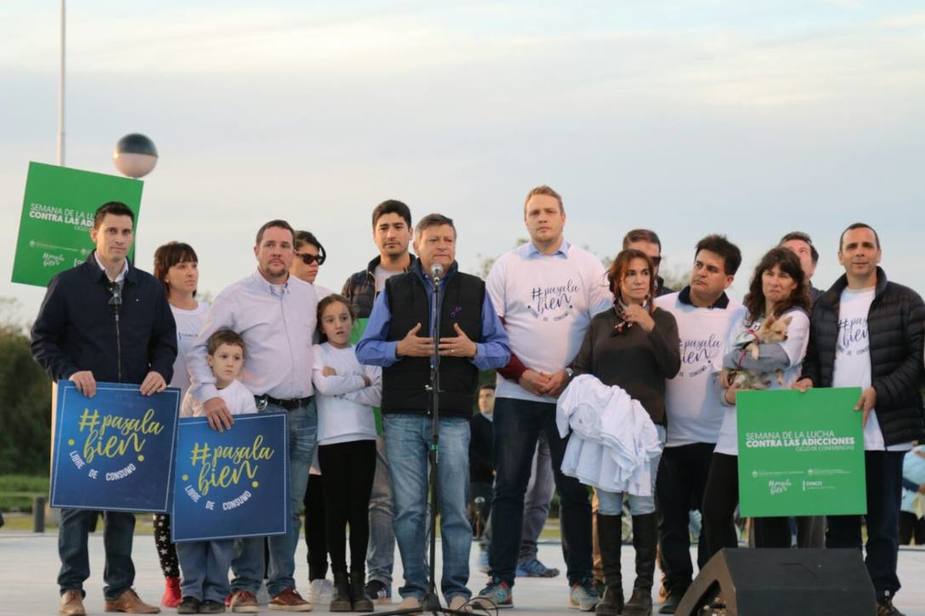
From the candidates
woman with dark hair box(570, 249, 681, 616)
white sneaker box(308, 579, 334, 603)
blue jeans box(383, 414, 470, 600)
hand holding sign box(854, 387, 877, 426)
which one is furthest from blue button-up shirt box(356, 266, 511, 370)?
hand holding sign box(854, 387, 877, 426)

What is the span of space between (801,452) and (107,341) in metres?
3.49

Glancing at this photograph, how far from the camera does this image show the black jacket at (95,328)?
7879mm

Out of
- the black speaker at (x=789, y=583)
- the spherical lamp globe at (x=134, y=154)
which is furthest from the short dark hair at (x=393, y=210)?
the spherical lamp globe at (x=134, y=154)

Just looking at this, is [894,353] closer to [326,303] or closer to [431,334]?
[431,334]

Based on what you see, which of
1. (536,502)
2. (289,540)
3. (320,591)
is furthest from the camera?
(536,502)

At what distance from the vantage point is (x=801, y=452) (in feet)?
25.1

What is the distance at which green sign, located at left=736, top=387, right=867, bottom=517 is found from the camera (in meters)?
7.61

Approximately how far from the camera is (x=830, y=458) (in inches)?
301

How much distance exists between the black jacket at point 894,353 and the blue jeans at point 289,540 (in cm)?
271

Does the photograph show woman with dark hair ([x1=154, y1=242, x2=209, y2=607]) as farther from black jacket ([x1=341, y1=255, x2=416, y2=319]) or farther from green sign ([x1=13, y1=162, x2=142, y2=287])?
black jacket ([x1=341, y1=255, x2=416, y2=319])

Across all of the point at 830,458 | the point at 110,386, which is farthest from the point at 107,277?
the point at 830,458

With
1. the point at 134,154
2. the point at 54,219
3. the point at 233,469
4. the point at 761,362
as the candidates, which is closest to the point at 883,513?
the point at 761,362

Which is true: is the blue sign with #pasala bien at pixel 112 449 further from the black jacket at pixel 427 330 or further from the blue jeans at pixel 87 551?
the black jacket at pixel 427 330

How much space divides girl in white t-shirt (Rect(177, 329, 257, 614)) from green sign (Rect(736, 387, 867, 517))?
8.46 ft
